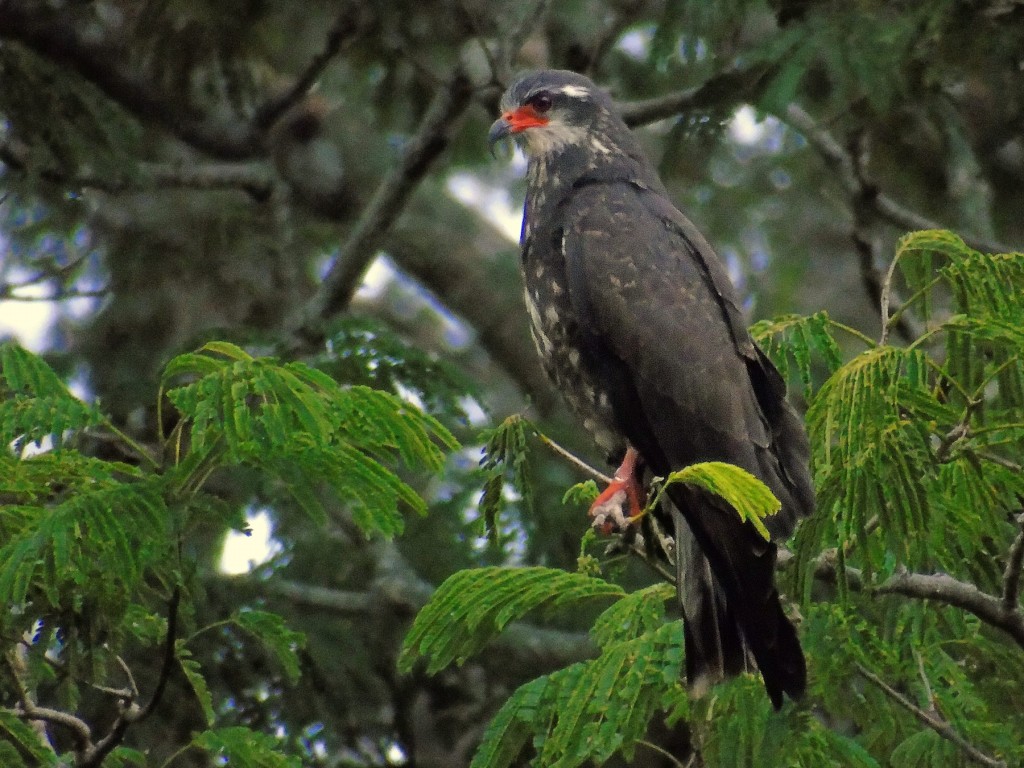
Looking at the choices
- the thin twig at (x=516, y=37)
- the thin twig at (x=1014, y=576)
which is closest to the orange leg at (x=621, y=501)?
the thin twig at (x=1014, y=576)

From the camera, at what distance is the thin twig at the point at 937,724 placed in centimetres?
330

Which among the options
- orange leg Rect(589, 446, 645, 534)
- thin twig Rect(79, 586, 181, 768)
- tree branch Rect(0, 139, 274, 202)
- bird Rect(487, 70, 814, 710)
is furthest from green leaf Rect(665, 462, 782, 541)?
tree branch Rect(0, 139, 274, 202)

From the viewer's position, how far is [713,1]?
221 inches

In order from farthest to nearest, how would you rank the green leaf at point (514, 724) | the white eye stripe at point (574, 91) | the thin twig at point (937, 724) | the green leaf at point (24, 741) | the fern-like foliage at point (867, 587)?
1. the white eye stripe at point (574, 91)
2. the green leaf at point (514, 724)
3. the green leaf at point (24, 741)
4. the thin twig at point (937, 724)
5. the fern-like foliage at point (867, 587)

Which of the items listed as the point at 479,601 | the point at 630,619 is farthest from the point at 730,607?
the point at 479,601

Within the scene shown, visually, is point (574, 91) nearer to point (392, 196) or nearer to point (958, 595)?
point (392, 196)

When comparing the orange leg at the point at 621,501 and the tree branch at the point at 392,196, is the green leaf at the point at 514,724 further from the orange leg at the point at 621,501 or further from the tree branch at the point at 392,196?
the tree branch at the point at 392,196

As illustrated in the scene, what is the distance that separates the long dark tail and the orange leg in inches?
6.3

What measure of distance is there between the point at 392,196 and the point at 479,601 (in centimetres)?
335

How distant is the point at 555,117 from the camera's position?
5.25m

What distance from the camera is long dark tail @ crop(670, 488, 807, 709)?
3355mm

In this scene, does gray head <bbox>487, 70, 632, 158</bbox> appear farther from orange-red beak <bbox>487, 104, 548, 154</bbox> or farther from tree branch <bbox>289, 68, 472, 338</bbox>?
tree branch <bbox>289, 68, 472, 338</bbox>

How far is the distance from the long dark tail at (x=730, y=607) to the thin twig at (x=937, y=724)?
235mm

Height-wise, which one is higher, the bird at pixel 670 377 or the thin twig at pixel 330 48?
the thin twig at pixel 330 48
